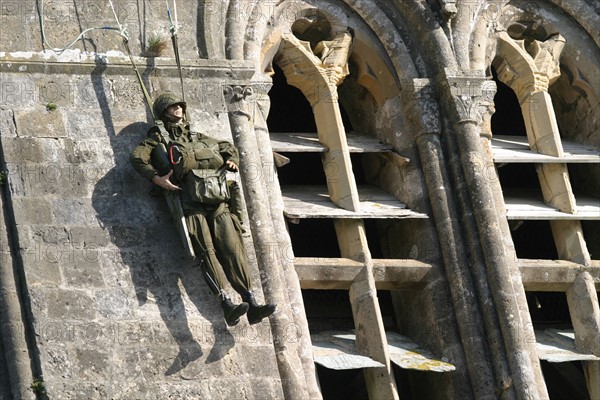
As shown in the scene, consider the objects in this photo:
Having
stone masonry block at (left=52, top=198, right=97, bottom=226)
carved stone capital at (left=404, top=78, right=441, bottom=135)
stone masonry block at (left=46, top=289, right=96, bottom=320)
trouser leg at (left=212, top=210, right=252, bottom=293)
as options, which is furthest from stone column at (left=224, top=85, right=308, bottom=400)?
carved stone capital at (left=404, top=78, right=441, bottom=135)

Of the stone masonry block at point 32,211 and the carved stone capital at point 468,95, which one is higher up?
the carved stone capital at point 468,95

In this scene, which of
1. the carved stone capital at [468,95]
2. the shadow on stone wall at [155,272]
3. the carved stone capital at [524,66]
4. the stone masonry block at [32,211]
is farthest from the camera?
the carved stone capital at [524,66]

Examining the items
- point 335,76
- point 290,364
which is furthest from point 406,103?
point 290,364

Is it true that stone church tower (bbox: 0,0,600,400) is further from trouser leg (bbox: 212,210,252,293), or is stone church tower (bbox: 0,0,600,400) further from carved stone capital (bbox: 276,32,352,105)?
trouser leg (bbox: 212,210,252,293)

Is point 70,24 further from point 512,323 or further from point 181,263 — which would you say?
point 512,323

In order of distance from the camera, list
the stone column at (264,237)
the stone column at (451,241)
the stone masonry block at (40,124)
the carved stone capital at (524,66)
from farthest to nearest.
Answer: the carved stone capital at (524,66) → the stone column at (451,241) → the stone masonry block at (40,124) → the stone column at (264,237)

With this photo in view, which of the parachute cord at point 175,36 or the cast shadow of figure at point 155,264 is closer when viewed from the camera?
the cast shadow of figure at point 155,264

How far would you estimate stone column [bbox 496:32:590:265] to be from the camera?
2631cm

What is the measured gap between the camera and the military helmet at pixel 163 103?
2284cm

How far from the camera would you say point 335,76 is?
1015 inches

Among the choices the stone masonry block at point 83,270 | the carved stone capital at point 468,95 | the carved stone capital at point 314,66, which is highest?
the carved stone capital at point 314,66

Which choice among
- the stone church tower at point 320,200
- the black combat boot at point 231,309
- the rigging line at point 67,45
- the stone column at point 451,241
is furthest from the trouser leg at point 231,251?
the stone column at point 451,241

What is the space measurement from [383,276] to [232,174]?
9.06 feet

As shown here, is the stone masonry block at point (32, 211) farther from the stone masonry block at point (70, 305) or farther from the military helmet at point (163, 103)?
the military helmet at point (163, 103)
